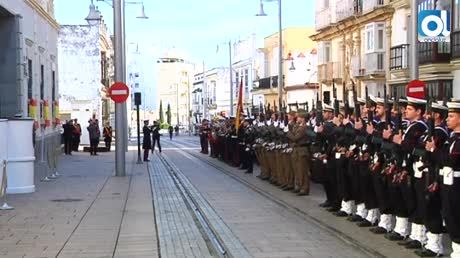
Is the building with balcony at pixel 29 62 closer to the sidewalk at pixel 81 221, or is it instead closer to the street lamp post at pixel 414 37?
the sidewalk at pixel 81 221

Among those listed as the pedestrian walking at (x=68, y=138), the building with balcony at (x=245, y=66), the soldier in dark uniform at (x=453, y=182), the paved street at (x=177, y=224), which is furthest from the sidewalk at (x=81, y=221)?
the building with balcony at (x=245, y=66)

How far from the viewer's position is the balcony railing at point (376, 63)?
40.3 metres

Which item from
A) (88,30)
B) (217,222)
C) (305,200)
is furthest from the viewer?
(88,30)

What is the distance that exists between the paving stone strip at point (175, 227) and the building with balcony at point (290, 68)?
39656mm

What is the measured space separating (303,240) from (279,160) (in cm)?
874

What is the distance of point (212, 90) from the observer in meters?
113

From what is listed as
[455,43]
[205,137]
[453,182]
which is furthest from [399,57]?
[453,182]

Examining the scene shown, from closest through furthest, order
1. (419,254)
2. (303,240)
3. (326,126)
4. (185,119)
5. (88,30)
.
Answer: (419,254) < (303,240) < (326,126) < (88,30) < (185,119)

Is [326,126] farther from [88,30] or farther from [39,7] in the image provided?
[88,30]

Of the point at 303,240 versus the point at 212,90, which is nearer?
the point at 303,240

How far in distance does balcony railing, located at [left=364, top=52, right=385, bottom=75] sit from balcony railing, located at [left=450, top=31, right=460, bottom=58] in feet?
29.5

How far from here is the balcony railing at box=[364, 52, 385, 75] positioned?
40300 mm

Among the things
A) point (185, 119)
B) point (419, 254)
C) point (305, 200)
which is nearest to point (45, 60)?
point (305, 200)

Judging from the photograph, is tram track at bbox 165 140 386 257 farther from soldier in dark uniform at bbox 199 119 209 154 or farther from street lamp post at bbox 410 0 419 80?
soldier in dark uniform at bbox 199 119 209 154
